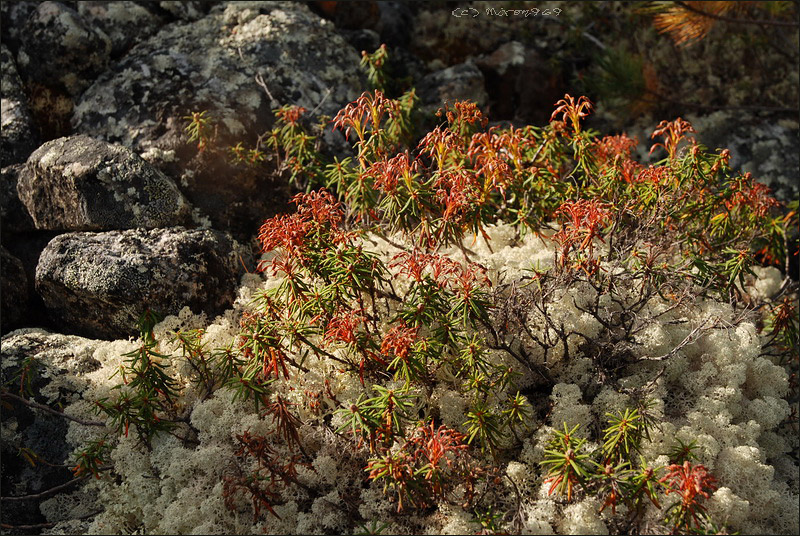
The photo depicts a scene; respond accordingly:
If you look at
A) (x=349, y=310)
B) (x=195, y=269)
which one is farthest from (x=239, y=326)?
(x=349, y=310)

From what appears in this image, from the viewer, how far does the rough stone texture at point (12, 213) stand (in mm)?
4859

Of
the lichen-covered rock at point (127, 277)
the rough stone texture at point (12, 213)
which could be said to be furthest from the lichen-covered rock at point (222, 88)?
the rough stone texture at point (12, 213)

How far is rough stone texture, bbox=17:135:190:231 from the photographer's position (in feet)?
15.0

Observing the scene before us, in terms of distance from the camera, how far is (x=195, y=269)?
4.38m

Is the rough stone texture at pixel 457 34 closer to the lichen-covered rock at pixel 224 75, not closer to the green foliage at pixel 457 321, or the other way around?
the lichen-covered rock at pixel 224 75

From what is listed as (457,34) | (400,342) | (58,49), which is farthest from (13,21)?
(400,342)

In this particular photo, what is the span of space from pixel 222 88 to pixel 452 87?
1.85 m

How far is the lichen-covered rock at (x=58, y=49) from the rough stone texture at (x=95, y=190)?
3.03ft

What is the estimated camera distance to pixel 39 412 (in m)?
4.01

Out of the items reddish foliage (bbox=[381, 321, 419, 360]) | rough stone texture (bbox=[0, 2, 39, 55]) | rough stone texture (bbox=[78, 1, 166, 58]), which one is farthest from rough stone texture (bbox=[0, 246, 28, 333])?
reddish foliage (bbox=[381, 321, 419, 360])

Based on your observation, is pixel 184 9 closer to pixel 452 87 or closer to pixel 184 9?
pixel 184 9

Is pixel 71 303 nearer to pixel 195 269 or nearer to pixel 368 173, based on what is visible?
pixel 195 269

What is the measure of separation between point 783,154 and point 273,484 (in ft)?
16.2

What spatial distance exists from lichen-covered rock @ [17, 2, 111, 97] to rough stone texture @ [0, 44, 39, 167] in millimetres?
93
